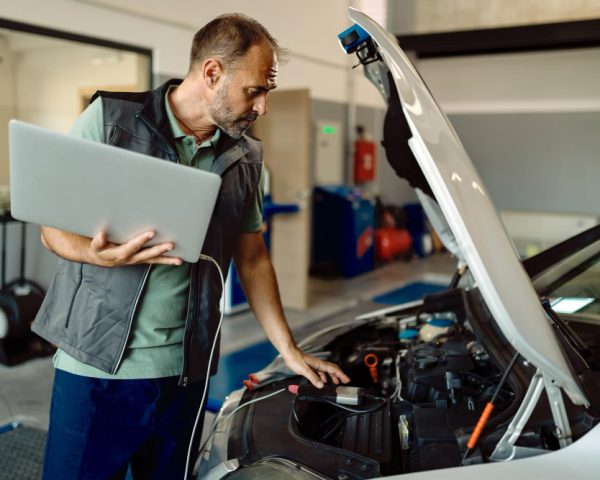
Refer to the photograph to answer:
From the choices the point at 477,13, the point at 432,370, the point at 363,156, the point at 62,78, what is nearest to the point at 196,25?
the point at 62,78

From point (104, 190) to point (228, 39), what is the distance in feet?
1.68

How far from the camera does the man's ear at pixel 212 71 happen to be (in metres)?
1.48

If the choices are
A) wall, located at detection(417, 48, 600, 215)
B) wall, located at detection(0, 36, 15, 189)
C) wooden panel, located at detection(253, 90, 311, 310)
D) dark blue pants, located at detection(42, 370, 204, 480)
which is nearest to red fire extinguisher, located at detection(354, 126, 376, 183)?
wall, located at detection(417, 48, 600, 215)

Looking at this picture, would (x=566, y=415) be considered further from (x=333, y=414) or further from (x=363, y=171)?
(x=363, y=171)

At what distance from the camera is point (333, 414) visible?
5.56 ft

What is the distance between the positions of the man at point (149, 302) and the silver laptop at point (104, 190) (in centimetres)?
12

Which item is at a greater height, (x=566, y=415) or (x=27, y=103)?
(x=27, y=103)

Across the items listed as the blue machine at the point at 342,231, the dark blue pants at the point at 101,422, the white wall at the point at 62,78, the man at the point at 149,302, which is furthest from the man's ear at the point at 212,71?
the blue machine at the point at 342,231

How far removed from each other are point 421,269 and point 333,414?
6.46 m

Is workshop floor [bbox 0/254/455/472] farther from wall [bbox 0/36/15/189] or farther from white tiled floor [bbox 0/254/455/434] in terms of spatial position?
wall [bbox 0/36/15/189]

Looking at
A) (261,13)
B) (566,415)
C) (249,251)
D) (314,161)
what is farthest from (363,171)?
(566,415)

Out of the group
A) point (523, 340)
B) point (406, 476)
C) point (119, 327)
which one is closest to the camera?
point (523, 340)

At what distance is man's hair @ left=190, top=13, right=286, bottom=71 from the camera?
1478mm

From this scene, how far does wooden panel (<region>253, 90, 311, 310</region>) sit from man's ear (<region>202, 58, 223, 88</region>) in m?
4.19
